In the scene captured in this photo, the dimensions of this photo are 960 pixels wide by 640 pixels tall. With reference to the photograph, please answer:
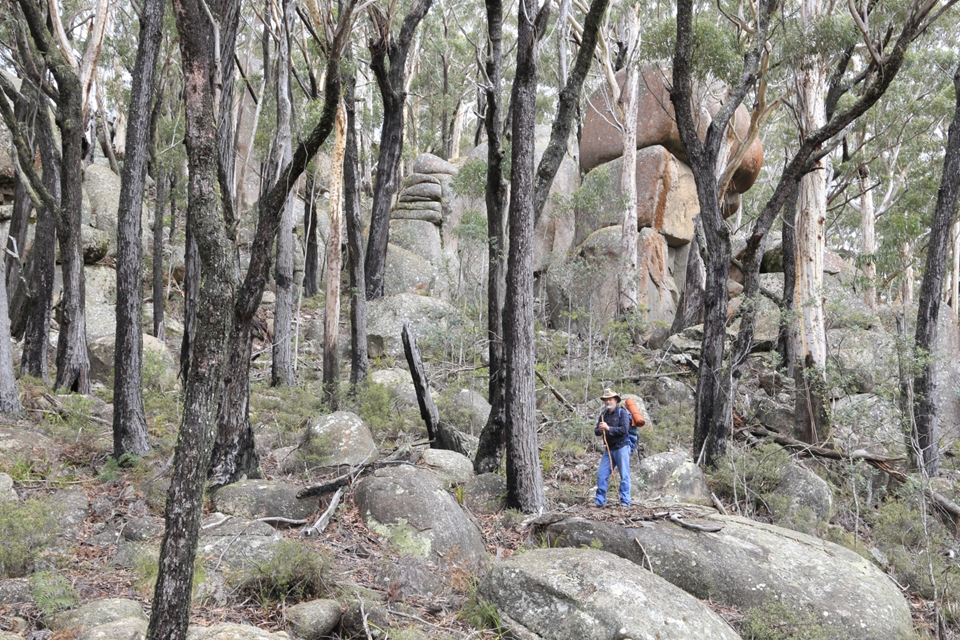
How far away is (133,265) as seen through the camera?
29.1 feet

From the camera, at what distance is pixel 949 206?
35.6ft

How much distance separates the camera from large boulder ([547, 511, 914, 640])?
242 inches

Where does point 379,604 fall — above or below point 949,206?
below

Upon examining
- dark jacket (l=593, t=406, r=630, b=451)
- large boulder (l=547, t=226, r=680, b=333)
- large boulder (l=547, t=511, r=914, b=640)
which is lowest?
large boulder (l=547, t=511, r=914, b=640)

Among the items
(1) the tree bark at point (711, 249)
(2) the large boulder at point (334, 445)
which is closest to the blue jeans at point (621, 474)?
(1) the tree bark at point (711, 249)

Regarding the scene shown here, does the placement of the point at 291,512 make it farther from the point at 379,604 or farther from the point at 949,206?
the point at 949,206

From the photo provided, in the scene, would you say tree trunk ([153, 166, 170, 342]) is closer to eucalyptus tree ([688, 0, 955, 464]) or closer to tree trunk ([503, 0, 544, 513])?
tree trunk ([503, 0, 544, 513])

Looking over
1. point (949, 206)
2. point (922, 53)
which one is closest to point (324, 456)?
point (949, 206)

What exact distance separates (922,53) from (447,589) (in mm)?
22290

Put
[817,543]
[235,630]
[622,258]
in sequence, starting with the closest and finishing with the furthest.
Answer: [235,630] → [817,543] → [622,258]

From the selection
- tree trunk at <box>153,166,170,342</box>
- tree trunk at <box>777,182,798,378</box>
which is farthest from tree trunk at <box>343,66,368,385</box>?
tree trunk at <box>777,182,798,378</box>

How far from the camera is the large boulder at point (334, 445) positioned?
29.1ft

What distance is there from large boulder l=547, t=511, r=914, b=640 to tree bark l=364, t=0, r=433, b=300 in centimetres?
871

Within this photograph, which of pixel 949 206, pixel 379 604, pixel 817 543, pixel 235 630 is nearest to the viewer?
pixel 235 630
